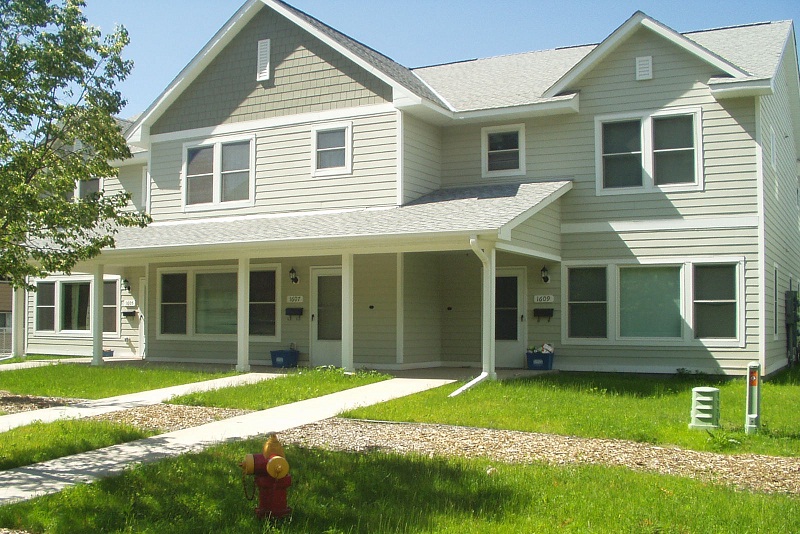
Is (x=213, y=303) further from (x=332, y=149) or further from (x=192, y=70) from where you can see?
(x=192, y=70)

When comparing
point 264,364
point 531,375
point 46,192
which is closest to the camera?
point 46,192

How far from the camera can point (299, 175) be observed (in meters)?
17.9

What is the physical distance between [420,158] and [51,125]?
31.2 feet

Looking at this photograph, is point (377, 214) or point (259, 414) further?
point (377, 214)

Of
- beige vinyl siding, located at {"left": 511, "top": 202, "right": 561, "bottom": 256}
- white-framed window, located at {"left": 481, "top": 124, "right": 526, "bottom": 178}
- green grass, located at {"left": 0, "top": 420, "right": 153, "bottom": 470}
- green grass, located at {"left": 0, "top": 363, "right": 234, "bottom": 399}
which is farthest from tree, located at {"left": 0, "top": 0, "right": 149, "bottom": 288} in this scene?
white-framed window, located at {"left": 481, "top": 124, "right": 526, "bottom": 178}

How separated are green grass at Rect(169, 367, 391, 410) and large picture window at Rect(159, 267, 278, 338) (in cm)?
292

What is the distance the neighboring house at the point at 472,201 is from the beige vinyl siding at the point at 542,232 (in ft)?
0.23

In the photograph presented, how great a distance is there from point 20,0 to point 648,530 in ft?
25.8

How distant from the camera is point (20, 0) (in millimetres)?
8539

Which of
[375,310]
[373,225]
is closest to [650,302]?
[375,310]

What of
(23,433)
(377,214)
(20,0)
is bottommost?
(23,433)

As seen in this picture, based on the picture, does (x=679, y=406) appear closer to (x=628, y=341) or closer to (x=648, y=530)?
(x=628, y=341)

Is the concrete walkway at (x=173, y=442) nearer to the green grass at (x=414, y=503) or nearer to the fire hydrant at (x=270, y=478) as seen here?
the green grass at (x=414, y=503)

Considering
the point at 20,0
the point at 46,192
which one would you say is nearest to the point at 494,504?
the point at 46,192
